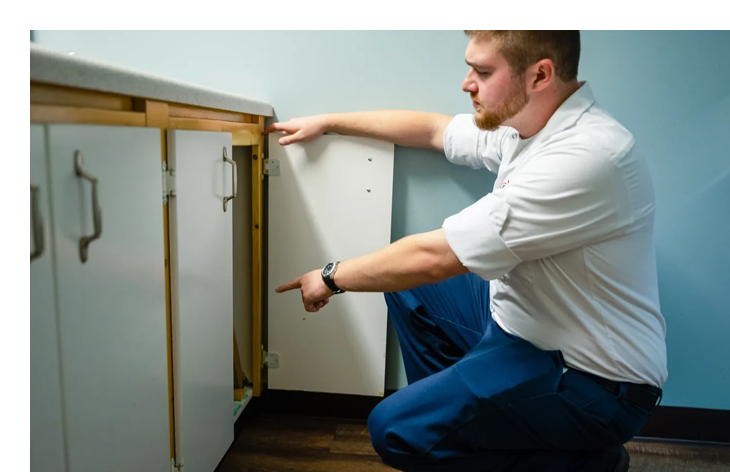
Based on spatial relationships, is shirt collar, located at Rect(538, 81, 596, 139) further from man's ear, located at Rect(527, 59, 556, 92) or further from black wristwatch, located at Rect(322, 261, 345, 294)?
black wristwatch, located at Rect(322, 261, 345, 294)

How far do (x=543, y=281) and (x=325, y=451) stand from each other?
81cm

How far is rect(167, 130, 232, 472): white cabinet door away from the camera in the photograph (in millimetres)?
1032

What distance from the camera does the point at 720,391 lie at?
5.46ft

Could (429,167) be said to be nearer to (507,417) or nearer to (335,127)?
(335,127)

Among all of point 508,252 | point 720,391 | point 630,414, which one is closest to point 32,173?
point 508,252

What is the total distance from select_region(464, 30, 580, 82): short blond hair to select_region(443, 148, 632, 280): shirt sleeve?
195mm

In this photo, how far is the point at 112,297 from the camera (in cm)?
83

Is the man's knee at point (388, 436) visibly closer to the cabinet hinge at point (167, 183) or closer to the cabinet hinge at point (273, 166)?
the cabinet hinge at point (167, 183)

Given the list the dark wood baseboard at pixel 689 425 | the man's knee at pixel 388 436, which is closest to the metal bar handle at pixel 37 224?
the man's knee at pixel 388 436

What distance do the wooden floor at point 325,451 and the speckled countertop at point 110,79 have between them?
3.00 feet

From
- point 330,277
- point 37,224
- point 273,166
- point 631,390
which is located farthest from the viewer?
point 273,166

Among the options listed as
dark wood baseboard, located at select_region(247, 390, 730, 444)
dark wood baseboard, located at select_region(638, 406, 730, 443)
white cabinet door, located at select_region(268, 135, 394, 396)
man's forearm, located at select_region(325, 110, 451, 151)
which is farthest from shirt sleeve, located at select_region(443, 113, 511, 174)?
dark wood baseboard, located at select_region(638, 406, 730, 443)

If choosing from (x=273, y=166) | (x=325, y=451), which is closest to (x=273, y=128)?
(x=273, y=166)

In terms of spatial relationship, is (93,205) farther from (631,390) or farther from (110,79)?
(631,390)
